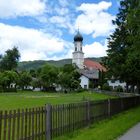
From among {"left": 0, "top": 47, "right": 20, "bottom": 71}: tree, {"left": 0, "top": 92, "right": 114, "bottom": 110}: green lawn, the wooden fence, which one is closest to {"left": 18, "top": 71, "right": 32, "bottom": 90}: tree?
{"left": 0, "top": 47, "right": 20, "bottom": 71}: tree

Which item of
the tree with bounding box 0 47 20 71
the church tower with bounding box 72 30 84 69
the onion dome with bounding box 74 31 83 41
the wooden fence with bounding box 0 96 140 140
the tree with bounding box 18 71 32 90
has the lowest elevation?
the wooden fence with bounding box 0 96 140 140

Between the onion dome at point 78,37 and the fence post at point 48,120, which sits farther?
the onion dome at point 78,37

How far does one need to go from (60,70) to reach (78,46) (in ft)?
149

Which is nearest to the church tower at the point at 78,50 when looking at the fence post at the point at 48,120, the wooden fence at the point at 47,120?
the wooden fence at the point at 47,120

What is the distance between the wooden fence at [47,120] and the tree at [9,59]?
134m

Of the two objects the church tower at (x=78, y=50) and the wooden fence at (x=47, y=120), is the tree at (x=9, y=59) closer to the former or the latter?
the church tower at (x=78, y=50)

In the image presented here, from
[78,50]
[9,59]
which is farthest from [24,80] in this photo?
[78,50]

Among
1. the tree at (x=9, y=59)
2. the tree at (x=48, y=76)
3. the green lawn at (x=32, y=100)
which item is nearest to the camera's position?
the green lawn at (x=32, y=100)

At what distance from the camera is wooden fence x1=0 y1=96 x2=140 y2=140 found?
1149 cm

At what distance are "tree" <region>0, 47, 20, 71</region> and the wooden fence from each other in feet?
438

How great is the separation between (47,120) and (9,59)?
14229cm

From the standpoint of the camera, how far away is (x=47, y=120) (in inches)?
555

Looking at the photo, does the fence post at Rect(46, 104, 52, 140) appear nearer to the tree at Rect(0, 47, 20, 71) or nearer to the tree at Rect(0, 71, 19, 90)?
the tree at Rect(0, 71, 19, 90)

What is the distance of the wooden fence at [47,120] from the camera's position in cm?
1149
